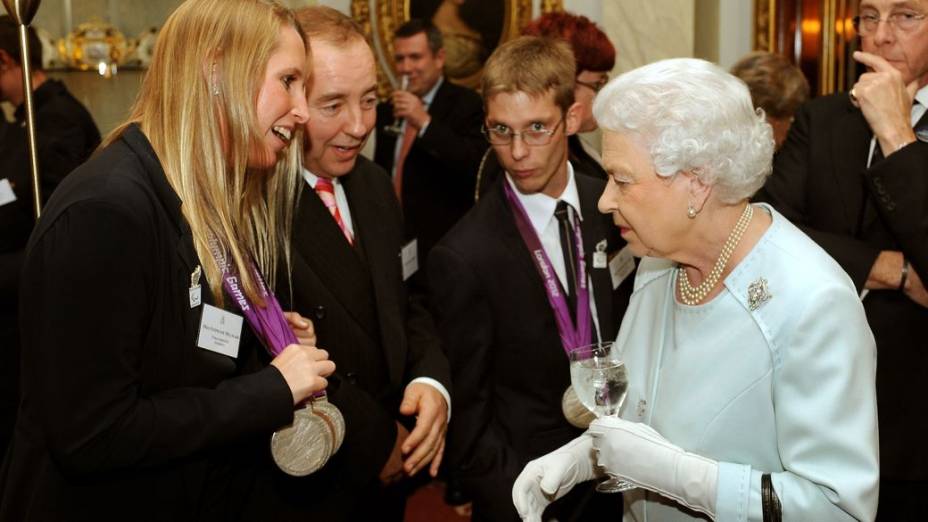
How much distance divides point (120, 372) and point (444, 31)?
453 centimetres

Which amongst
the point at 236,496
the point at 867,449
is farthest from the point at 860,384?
the point at 236,496

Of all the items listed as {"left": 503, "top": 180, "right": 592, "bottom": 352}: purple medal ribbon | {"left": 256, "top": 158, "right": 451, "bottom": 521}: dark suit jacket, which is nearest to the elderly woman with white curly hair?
{"left": 256, "top": 158, "right": 451, "bottom": 521}: dark suit jacket

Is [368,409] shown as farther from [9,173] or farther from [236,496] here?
[9,173]

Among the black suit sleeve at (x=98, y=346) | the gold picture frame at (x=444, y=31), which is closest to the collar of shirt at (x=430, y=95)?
the gold picture frame at (x=444, y=31)

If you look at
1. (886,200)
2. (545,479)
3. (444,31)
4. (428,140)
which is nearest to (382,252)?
(545,479)

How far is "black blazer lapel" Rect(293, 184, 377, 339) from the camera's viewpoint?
2.45 meters

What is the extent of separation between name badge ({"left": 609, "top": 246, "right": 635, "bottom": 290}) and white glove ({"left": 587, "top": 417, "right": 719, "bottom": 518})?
3.01ft

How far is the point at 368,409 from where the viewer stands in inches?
92.8

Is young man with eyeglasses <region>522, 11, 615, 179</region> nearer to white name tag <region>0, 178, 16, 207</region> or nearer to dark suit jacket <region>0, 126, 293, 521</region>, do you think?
white name tag <region>0, 178, 16, 207</region>

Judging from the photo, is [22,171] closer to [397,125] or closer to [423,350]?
A: [423,350]

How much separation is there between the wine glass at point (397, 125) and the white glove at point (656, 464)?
3.20 metres

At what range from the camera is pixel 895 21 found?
2.74 metres

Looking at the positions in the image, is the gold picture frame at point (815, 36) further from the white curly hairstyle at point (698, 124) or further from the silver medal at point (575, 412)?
the white curly hairstyle at point (698, 124)

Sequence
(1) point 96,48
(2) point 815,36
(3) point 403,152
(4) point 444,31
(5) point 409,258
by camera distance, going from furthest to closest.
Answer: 1. (4) point 444,31
2. (2) point 815,36
3. (3) point 403,152
4. (1) point 96,48
5. (5) point 409,258
